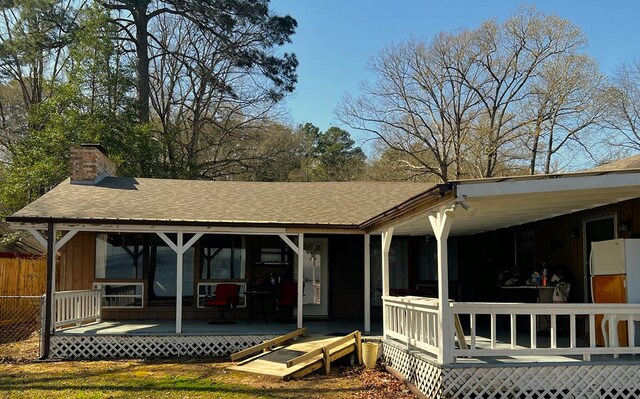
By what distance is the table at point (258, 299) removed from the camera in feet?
39.2

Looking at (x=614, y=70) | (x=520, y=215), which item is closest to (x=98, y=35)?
(x=520, y=215)

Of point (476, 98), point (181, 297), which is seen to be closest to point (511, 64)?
point (476, 98)

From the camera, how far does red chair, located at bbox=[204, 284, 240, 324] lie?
1150 cm

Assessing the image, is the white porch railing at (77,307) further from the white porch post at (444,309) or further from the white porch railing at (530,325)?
the white porch post at (444,309)

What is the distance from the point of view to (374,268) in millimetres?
13680

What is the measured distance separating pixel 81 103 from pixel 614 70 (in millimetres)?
25768

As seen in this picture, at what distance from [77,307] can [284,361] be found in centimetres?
478

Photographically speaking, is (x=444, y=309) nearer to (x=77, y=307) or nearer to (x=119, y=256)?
(x=77, y=307)

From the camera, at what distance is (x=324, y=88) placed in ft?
89.4

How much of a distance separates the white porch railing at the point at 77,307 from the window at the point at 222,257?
7.45 ft

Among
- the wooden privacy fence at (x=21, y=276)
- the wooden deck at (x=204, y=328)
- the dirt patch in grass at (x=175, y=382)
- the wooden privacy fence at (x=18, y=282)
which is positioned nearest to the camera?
the dirt patch in grass at (x=175, y=382)

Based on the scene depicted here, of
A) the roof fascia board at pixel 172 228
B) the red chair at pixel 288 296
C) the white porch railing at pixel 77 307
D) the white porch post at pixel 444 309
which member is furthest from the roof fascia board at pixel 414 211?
the white porch railing at pixel 77 307

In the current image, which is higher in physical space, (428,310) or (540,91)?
(540,91)

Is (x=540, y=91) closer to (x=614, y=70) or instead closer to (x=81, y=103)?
(x=614, y=70)
